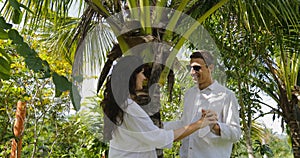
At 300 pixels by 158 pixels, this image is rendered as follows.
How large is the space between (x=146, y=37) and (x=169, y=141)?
2.29 feet

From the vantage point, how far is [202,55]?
2223 millimetres

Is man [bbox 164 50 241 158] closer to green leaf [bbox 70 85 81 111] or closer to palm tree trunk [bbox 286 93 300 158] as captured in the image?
green leaf [bbox 70 85 81 111]

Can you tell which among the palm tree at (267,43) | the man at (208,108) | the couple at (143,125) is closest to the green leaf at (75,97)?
the couple at (143,125)

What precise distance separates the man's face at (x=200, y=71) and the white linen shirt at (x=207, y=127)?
49 mm

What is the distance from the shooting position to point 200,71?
2.27 metres

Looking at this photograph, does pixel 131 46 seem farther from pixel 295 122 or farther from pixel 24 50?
pixel 295 122

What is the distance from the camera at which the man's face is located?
7.26 feet

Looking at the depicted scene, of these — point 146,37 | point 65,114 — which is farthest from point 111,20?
point 65,114

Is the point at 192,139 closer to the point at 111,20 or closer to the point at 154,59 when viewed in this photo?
the point at 154,59

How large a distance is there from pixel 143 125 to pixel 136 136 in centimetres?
6

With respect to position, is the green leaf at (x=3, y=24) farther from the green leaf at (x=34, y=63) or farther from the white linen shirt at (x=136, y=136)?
the white linen shirt at (x=136, y=136)

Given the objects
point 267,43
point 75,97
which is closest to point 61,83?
point 75,97

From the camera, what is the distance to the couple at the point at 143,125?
67.0 inches

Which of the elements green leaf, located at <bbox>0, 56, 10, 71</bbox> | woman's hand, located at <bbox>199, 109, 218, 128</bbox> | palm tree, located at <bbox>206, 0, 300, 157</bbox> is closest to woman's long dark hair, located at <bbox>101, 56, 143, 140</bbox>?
woman's hand, located at <bbox>199, 109, 218, 128</bbox>
